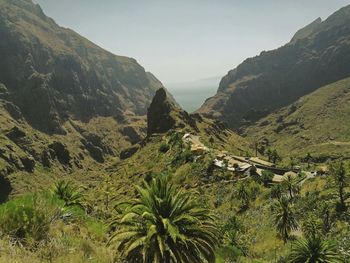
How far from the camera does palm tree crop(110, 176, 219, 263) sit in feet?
56.7

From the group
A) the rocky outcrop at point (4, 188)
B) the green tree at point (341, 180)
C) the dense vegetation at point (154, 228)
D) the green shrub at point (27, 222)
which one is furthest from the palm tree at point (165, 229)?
the rocky outcrop at point (4, 188)

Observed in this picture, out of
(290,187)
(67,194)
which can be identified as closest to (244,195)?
(290,187)

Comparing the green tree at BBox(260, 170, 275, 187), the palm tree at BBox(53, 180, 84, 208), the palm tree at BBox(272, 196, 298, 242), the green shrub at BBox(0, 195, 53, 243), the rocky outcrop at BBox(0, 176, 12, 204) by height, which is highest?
the green shrub at BBox(0, 195, 53, 243)

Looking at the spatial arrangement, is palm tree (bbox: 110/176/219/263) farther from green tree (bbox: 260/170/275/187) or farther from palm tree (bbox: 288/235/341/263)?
green tree (bbox: 260/170/275/187)

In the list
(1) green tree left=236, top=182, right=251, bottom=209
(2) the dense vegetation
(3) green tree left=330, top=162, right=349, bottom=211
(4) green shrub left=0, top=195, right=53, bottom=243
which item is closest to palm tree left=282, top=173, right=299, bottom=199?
(2) the dense vegetation

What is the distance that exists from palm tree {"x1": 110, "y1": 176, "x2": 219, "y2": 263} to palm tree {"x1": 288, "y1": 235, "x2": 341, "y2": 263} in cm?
2034

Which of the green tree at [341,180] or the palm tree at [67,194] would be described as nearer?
the palm tree at [67,194]

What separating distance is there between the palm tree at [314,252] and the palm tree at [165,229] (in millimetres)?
20339

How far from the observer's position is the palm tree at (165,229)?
1728 cm

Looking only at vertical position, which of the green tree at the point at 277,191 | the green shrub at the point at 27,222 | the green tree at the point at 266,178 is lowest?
the green tree at the point at 266,178

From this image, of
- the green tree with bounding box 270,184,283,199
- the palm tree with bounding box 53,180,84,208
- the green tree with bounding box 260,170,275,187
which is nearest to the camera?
the palm tree with bounding box 53,180,84,208

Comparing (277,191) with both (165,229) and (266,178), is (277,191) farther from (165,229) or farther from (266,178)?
(165,229)

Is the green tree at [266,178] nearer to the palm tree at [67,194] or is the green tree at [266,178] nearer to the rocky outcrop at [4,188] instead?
the palm tree at [67,194]

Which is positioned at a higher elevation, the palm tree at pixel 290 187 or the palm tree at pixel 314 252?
the palm tree at pixel 314 252
